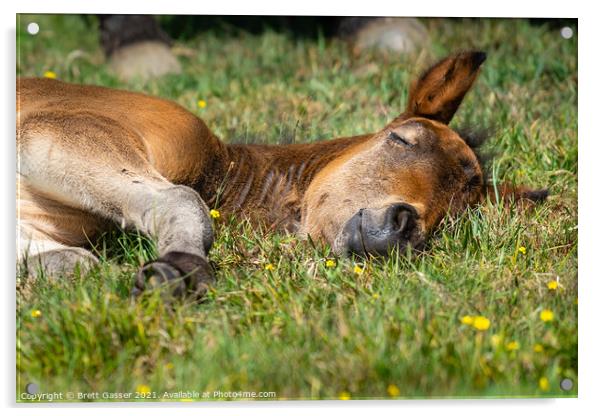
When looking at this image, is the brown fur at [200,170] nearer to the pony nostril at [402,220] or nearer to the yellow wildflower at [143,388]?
the pony nostril at [402,220]

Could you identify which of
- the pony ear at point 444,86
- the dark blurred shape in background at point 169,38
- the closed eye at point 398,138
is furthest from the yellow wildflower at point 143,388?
the dark blurred shape in background at point 169,38

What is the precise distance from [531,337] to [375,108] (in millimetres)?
3169

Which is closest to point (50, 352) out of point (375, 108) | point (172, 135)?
point (172, 135)

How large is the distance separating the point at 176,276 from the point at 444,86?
192 centimetres

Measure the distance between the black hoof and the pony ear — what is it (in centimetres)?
166

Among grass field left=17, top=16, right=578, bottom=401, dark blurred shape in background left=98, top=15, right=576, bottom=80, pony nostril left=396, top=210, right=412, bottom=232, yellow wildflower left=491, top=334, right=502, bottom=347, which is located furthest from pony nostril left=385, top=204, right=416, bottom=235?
dark blurred shape in background left=98, top=15, right=576, bottom=80

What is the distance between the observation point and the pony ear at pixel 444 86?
4.74 meters

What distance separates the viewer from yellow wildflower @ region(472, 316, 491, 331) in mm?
3493

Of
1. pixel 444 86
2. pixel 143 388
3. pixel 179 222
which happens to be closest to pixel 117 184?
pixel 179 222

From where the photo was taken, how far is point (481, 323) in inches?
138

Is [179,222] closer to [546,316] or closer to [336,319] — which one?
[336,319]

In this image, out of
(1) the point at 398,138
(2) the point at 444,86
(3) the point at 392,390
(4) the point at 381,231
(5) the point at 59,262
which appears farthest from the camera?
(2) the point at 444,86

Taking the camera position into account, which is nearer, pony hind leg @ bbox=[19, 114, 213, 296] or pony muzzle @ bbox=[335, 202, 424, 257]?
pony hind leg @ bbox=[19, 114, 213, 296]

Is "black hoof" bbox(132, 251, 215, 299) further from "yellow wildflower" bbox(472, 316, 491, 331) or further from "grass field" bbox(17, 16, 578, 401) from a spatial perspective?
"yellow wildflower" bbox(472, 316, 491, 331)
